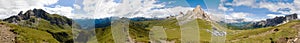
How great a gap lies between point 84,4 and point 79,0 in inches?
7.8

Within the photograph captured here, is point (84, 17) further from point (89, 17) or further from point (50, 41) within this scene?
point (50, 41)

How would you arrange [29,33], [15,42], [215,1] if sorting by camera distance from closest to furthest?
[215,1], [15,42], [29,33]

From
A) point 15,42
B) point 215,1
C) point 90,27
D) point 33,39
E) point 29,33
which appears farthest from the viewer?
point 29,33

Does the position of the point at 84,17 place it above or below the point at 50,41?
above

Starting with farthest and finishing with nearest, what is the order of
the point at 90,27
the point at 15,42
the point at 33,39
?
the point at 33,39 → the point at 15,42 → the point at 90,27

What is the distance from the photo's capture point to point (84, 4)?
1280 centimetres

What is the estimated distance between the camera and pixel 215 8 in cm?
1195

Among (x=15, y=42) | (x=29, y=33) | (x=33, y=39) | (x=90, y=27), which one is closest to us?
(x=90, y=27)

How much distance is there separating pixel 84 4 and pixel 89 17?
1.66 ft

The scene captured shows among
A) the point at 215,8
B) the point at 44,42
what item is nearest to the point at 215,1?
the point at 215,8

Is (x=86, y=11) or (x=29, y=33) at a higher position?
(x=86, y=11)

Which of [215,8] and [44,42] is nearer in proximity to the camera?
[215,8]

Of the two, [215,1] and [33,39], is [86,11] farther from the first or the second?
[33,39]

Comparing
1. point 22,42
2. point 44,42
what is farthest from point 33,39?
point 22,42
